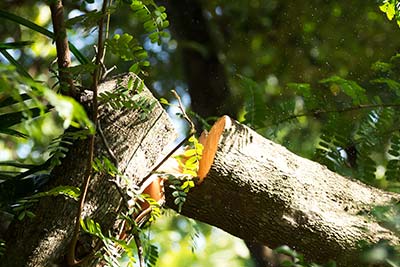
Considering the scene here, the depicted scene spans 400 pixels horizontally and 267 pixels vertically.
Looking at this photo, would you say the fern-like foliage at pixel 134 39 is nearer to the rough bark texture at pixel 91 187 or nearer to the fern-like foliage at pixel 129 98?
the fern-like foliage at pixel 129 98

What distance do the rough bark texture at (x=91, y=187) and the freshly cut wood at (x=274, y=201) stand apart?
149mm

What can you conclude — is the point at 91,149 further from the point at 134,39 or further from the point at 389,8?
the point at 389,8

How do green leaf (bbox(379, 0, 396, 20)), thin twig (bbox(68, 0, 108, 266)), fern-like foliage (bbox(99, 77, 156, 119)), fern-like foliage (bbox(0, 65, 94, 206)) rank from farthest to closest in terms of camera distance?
green leaf (bbox(379, 0, 396, 20)), fern-like foliage (bbox(99, 77, 156, 119)), thin twig (bbox(68, 0, 108, 266)), fern-like foliage (bbox(0, 65, 94, 206))

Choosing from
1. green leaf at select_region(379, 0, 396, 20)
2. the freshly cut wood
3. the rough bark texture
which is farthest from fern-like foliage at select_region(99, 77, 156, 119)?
green leaf at select_region(379, 0, 396, 20)

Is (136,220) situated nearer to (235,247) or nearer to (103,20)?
(103,20)

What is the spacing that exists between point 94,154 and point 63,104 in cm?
68

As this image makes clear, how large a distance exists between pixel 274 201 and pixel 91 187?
421 millimetres

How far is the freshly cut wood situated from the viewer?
1562 millimetres

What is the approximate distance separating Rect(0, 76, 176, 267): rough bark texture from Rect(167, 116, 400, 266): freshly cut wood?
0.15 m

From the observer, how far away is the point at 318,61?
288 cm

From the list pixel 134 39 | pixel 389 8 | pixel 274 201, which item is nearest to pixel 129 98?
pixel 134 39

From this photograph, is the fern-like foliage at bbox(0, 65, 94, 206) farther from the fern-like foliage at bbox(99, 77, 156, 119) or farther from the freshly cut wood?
the freshly cut wood

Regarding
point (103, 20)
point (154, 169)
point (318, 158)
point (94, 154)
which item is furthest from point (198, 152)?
point (318, 158)

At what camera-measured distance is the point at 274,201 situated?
160 cm
